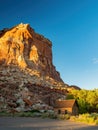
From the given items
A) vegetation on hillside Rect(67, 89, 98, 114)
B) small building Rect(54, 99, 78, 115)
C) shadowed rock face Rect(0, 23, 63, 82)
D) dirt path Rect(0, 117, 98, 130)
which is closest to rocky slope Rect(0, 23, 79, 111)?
shadowed rock face Rect(0, 23, 63, 82)

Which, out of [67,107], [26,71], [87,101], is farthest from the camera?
[26,71]

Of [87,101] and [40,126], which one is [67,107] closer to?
[87,101]

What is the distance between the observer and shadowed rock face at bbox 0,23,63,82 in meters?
136

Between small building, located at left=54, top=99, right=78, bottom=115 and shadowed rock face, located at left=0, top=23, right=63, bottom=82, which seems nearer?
small building, located at left=54, top=99, right=78, bottom=115

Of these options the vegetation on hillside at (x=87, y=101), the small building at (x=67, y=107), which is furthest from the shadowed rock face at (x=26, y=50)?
the small building at (x=67, y=107)

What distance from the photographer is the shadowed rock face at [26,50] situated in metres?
136

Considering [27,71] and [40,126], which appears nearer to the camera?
[40,126]

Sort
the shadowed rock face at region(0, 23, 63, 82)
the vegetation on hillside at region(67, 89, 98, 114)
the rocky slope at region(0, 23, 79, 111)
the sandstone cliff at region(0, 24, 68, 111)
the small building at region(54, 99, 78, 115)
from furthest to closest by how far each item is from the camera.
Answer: the shadowed rock face at region(0, 23, 63, 82), the sandstone cliff at region(0, 24, 68, 111), the rocky slope at region(0, 23, 79, 111), the vegetation on hillside at region(67, 89, 98, 114), the small building at region(54, 99, 78, 115)

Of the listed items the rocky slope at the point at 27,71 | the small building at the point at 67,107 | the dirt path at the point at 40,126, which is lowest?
the dirt path at the point at 40,126

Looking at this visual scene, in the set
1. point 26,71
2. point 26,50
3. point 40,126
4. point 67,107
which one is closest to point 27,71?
point 26,71

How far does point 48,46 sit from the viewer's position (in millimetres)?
161125

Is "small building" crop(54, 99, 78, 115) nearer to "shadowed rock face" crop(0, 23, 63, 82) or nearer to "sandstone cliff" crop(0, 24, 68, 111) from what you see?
"sandstone cliff" crop(0, 24, 68, 111)

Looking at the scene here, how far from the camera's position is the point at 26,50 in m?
144

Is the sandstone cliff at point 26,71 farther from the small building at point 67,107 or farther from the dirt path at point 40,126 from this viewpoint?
the dirt path at point 40,126
